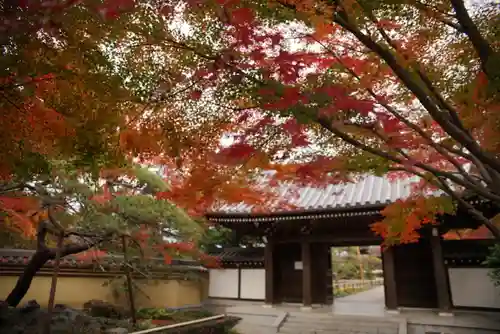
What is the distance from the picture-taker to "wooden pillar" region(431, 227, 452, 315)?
9633 millimetres

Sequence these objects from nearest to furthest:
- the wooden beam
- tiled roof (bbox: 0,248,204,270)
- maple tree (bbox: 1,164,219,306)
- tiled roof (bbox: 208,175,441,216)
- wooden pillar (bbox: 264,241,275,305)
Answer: maple tree (bbox: 1,164,219,306)
tiled roof (bbox: 0,248,204,270)
tiled roof (bbox: 208,175,441,216)
the wooden beam
wooden pillar (bbox: 264,241,275,305)

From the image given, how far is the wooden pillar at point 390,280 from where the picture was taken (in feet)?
33.9

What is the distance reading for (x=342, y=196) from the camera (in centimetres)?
1192

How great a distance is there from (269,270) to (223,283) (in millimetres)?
2765

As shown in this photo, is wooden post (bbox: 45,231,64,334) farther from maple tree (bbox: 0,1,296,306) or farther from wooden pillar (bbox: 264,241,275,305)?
wooden pillar (bbox: 264,241,275,305)

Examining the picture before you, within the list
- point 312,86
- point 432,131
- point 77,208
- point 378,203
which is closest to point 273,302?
point 378,203

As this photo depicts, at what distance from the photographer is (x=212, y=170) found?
6.28 meters

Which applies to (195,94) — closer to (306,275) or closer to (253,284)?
(306,275)

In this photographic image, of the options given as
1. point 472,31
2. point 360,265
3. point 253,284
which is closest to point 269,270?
point 253,284

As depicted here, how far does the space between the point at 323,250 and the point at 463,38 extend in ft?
31.7

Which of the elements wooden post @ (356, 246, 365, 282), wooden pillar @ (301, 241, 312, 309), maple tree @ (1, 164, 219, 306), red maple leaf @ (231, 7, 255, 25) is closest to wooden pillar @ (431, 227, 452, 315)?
wooden pillar @ (301, 241, 312, 309)

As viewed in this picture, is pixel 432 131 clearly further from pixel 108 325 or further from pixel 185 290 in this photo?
pixel 185 290

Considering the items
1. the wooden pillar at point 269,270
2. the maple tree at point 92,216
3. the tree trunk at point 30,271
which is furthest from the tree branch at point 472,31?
the wooden pillar at point 269,270

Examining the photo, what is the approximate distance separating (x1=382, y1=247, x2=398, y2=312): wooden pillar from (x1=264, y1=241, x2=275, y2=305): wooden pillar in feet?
12.6
